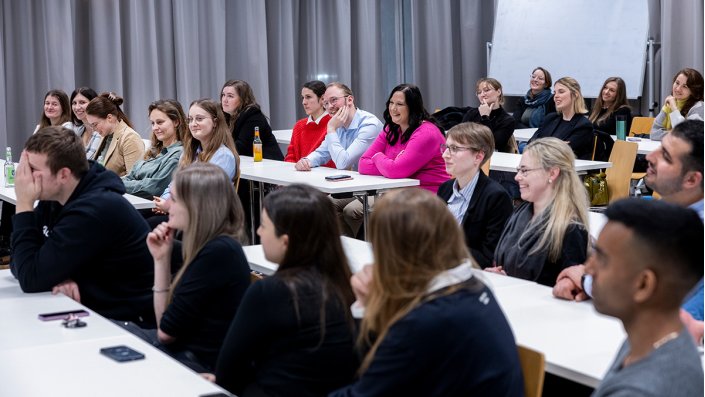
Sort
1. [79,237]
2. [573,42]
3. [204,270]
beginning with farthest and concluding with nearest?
[573,42] → [79,237] → [204,270]

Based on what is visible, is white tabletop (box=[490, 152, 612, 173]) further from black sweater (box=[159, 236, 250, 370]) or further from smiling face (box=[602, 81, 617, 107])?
black sweater (box=[159, 236, 250, 370])

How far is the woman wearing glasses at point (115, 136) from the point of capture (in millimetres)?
6258

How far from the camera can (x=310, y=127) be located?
23.3ft

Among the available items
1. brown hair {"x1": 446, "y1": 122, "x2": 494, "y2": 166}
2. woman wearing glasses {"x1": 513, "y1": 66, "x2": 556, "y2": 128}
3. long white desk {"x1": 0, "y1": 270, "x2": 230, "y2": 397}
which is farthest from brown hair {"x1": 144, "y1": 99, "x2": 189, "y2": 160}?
woman wearing glasses {"x1": 513, "y1": 66, "x2": 556, "y2": 128}

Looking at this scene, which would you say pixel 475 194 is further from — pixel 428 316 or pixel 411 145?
pixel 428 316

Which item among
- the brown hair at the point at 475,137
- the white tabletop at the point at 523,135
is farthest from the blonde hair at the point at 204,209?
the white tabletop at the point at 523,135

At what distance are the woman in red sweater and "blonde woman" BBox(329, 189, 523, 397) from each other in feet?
16.1

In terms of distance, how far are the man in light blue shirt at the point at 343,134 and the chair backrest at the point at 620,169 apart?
157 centimetres

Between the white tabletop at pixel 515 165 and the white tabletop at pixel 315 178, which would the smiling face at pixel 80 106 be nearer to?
the white tabletop at pixel 315 178

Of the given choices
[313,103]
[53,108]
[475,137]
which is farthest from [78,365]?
[53,108]

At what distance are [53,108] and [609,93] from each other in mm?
4775

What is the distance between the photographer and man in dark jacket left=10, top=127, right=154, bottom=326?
3.21 meters

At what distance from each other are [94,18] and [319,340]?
7676mm

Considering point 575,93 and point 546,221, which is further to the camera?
point 575,93
